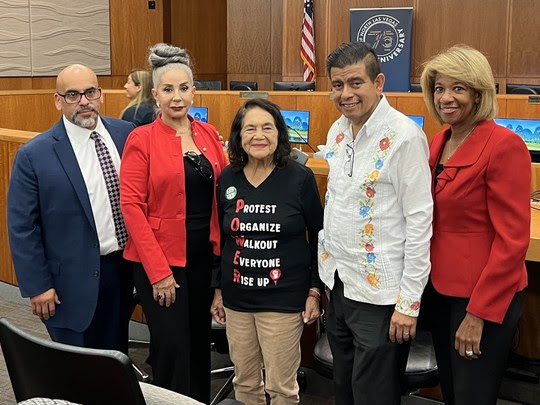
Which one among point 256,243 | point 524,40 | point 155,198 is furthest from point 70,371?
point 524,40

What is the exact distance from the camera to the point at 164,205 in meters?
2.34

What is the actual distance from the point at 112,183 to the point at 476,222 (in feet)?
4.28

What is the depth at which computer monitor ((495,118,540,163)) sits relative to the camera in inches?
193

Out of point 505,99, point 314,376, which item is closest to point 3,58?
point 505,99

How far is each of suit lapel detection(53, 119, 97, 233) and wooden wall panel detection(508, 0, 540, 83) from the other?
7204 mm

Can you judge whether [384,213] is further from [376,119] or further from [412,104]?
[412,104]

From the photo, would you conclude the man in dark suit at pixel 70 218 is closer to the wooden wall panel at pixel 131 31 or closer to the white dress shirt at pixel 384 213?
the white dress shirt at pixel 384 213

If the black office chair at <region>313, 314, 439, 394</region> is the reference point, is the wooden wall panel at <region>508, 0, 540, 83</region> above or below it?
above

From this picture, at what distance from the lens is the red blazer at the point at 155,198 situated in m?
2.32

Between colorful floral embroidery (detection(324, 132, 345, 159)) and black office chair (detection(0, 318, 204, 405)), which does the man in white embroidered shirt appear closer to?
colorful floral embroidery (detection(324, 132, 345, 159))

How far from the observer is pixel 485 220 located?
1881mm

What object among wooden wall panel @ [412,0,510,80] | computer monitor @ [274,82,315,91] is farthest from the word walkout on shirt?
wooden wall panel @ [412,0,510,80]

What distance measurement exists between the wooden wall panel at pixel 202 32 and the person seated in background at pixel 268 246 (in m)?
9.95

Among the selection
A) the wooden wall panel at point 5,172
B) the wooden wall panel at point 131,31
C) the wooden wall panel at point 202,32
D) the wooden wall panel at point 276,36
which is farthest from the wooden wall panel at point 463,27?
the wooden wall panel at point 5,172
